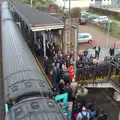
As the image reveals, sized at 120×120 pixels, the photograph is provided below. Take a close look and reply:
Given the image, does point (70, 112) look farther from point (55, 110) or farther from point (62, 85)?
point (55, 110)

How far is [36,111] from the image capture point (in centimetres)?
342

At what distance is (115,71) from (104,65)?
1.91 ft

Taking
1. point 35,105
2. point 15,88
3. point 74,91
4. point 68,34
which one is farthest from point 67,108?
point 68,34

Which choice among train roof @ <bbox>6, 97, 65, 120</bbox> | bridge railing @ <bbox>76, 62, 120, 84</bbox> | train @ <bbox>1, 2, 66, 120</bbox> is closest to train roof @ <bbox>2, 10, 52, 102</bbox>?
train @ <bbox>1, 2, 66, 120</bbox>

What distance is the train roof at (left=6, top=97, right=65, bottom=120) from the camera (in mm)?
3338

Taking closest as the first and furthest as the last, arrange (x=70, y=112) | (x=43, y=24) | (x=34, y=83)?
(x=34, y=83) → (x=70, y=112) → (x=43, y=24)

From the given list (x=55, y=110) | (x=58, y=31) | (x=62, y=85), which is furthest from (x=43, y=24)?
(x=55, y=110)

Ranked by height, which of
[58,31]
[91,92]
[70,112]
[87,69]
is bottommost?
[91,92]

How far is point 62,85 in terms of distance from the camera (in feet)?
26.8

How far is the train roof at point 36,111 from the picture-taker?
3338mm

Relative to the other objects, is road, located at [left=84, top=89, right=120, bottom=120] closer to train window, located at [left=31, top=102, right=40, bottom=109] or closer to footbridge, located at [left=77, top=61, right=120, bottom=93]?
footbridge, located at [left=77, top=61, right=120, bottom=93]

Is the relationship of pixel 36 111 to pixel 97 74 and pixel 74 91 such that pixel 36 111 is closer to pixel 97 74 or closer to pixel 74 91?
pixel 74 91

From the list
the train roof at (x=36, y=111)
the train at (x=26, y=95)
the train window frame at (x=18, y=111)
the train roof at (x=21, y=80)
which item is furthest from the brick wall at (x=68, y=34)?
the train window frame at (x=18, y=111)

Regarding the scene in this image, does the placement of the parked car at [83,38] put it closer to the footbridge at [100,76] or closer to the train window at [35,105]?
the footbridge at [100,76]
